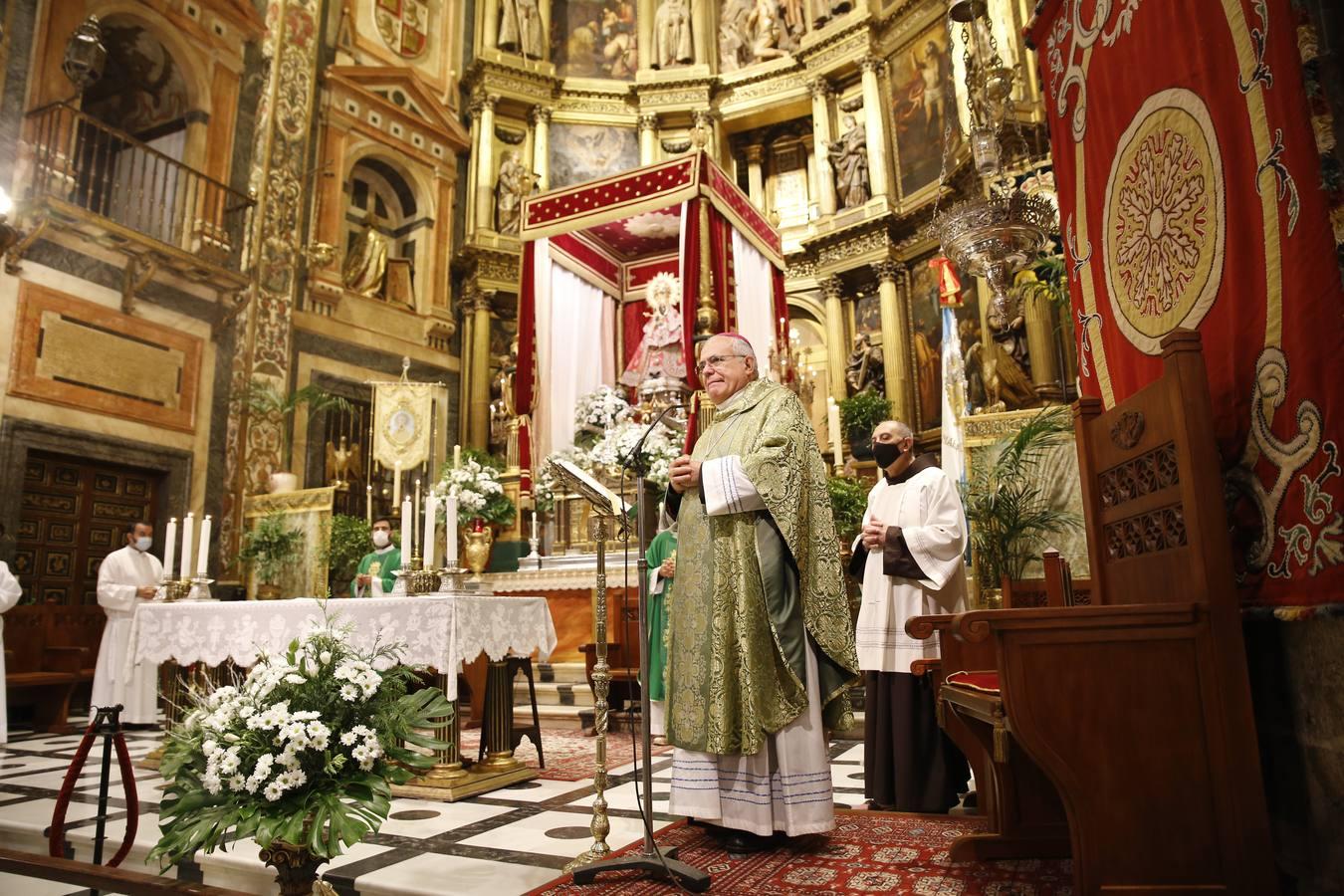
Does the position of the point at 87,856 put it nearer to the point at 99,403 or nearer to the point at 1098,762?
the point at 1098,762

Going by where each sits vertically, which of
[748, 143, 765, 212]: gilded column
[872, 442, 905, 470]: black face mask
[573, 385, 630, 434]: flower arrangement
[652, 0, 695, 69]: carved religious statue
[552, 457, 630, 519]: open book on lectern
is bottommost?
[552, 457, 630, 519]: open book on lectern

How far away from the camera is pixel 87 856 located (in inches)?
135

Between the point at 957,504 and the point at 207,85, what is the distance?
11587 millimetres

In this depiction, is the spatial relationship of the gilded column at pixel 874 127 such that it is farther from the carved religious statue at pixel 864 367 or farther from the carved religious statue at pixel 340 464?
the carved religious statue at pixel 340 464

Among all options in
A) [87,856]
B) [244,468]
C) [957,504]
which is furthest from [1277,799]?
[244,468]

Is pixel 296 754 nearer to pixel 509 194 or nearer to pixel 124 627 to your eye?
pixel 124 627

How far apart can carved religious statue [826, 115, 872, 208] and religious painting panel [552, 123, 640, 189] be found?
386 cm

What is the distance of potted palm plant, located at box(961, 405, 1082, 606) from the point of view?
21.0 feet

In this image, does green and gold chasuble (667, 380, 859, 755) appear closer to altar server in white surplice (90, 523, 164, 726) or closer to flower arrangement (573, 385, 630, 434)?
altar server in white surplice (90, 523, 164, 726)

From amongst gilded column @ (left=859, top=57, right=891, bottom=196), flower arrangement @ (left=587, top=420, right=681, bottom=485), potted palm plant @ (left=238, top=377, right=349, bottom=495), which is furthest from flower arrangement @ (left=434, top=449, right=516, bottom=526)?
gilded column @ (left=859, top=57, right=891, bottom=196)

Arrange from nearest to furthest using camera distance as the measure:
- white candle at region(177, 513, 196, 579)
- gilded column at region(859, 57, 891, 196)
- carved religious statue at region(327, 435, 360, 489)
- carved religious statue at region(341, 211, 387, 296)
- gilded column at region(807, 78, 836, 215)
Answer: white candle at region(177, 513, 196, 579) < carved religious statue at region(327, 435, 360, 489) < carved religious statue at region(341, 211, 387, 296) < gilded column at region(859, 57, 891, 196) < gilded column at region(807, 78, 836, 215)

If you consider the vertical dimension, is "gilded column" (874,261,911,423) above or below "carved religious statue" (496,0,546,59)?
below

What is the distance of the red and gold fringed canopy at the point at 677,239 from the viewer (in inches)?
369

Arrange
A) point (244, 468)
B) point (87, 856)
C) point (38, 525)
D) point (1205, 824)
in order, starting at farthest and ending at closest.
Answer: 1. point (244, 468)
2. point (38, 525)
3. point (87, 856)
4. point (1205, 824)
